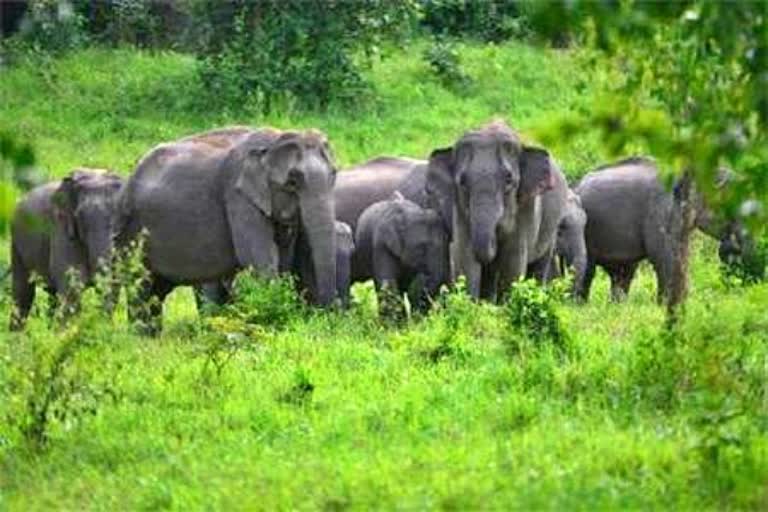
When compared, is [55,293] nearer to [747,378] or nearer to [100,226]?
[100,226]

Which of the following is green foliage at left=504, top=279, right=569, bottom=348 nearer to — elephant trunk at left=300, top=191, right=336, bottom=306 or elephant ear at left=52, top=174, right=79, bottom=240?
elephant trunk at left=300, top=191, right=336, bottom=306

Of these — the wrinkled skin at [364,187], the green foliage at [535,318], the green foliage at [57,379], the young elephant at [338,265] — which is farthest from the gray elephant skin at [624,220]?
the green foliage at [57,379]

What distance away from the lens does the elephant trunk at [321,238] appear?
47.6 ft

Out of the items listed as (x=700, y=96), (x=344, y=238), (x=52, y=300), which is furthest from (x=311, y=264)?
(x=700, y=96)

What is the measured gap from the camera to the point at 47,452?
9422 mm

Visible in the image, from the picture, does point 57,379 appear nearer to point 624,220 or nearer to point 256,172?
point 256,172

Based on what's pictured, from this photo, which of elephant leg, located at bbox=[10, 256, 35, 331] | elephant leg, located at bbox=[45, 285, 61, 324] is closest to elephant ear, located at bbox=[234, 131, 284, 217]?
elephant leg, located at bbox=[45, 285, 61, 324]

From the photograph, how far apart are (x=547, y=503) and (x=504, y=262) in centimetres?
694

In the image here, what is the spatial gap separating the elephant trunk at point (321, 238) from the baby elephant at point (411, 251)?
418mm

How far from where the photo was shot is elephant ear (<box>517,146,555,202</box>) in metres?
14.0

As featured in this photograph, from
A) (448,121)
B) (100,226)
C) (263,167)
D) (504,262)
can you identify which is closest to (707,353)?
(504,262)

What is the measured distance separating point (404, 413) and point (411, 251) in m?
5.35

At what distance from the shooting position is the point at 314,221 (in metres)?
14.5

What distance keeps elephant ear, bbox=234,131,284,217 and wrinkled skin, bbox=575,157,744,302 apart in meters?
3.80
